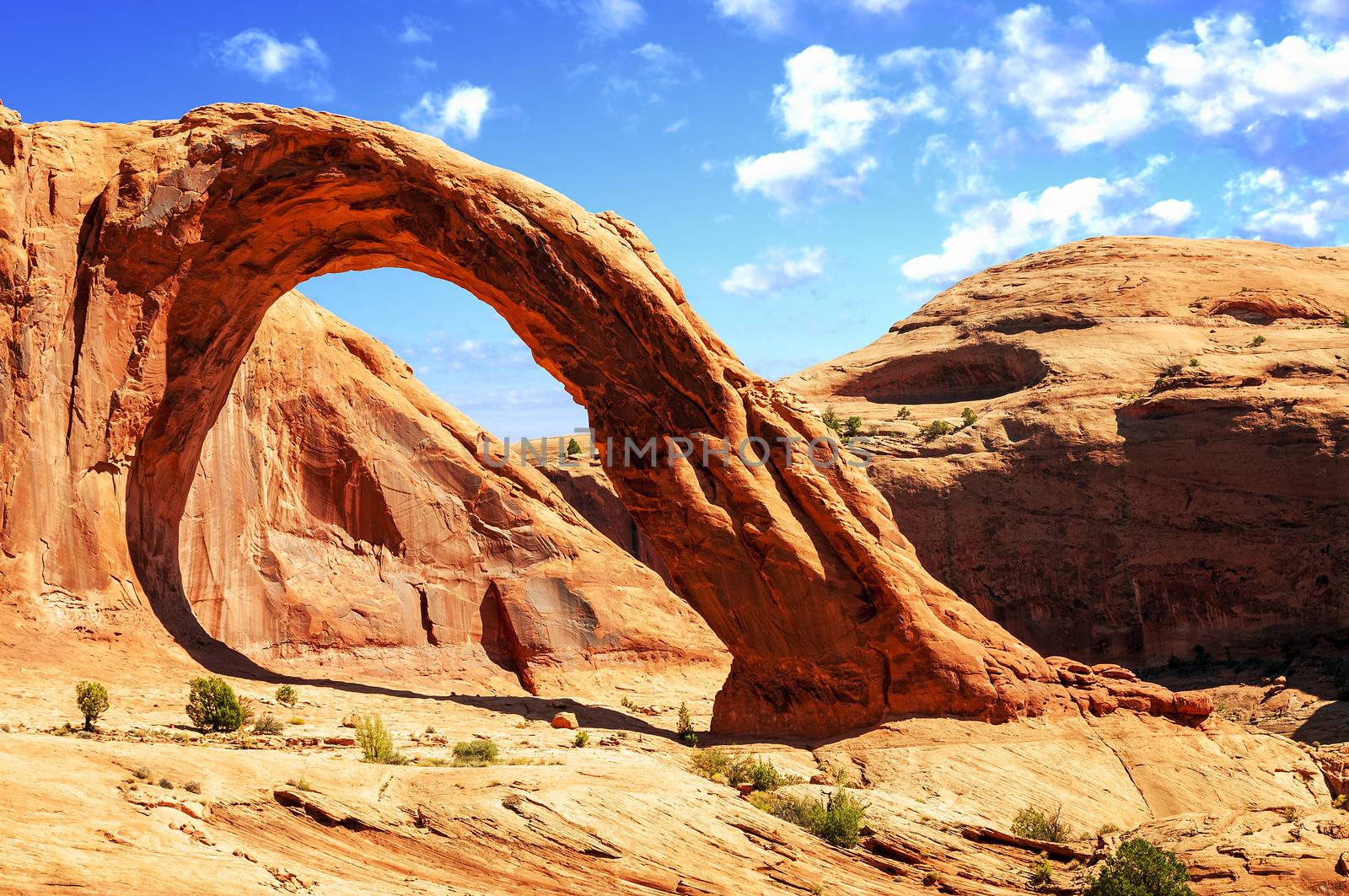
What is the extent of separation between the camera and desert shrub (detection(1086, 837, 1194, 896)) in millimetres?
11609

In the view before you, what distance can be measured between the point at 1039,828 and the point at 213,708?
9707 millimetres

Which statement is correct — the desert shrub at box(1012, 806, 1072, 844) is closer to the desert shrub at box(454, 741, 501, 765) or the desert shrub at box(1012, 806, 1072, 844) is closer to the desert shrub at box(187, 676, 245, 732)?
the desert shrub at box(454, 741, 501, 765)

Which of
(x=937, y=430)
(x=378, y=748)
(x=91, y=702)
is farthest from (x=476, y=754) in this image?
(x=937, y=430)

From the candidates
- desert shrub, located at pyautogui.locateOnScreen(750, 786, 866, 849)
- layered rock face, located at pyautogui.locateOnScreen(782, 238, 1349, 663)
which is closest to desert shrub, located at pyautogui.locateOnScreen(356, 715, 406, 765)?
desert shrub, located at pyautogui.locateOnScreen(750, 786, 866, 849)

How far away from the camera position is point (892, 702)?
1789 cm

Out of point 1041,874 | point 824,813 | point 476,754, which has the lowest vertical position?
point 1041,874

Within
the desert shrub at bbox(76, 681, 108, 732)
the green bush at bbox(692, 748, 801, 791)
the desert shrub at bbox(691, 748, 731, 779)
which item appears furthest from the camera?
the desert shrub at bbox(691, 748, 731, 779)

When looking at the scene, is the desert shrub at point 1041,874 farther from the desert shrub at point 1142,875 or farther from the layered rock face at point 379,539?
the layered rock face at point 379,539

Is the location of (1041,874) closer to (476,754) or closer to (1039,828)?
(1039,828)

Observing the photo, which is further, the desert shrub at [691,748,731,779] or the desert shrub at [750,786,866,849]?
the desert shrub at [691,748,731,779]

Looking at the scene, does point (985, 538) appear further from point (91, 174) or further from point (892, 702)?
point (91, 174)

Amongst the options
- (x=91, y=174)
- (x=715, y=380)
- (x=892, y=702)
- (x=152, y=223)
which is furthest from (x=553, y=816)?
(x=91, y=174)

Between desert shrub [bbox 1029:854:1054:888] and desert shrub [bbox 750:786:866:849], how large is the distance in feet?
5.89

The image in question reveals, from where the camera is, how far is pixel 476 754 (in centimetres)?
1415
